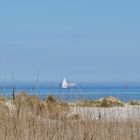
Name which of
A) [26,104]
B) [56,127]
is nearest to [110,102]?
[26,104]

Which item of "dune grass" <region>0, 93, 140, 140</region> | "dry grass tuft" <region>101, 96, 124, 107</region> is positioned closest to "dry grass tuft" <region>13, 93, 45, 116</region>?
"dune grass" <region>0, 93, 140, 140</region>

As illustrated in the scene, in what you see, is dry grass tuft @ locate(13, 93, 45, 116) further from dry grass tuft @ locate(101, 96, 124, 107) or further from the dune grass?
dry grass tuft @ locate(101, 96, 124, 107)

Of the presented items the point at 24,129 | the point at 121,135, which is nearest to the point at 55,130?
→ the point at 24,129

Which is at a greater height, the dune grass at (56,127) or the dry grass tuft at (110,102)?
the dry grass tuft at (110,102)

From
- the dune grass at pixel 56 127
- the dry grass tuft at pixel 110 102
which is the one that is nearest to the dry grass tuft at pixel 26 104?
the dune grass at pixel 56 127

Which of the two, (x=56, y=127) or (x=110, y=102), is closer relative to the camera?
(x=56, y=127)

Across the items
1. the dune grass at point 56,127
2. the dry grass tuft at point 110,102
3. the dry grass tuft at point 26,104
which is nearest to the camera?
the dune grass at point 56,127

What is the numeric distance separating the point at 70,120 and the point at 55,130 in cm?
54

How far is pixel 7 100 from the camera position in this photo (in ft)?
32.0

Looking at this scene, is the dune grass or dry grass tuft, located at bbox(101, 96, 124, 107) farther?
dry grass tuft, located at bbox(101, 96, 124, 107)

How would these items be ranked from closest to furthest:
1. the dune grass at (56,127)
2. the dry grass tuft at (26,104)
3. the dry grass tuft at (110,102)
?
the dune grass at (56,127), the dry grass tuft at (26,104), the dry grass tuft at (110,102)

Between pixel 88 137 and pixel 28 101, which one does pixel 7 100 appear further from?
pixel 88 137

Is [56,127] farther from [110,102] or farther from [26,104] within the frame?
[110,102]

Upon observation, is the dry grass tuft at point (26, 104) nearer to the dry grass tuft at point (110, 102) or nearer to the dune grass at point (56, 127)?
the dune grass at point (56, 127)
